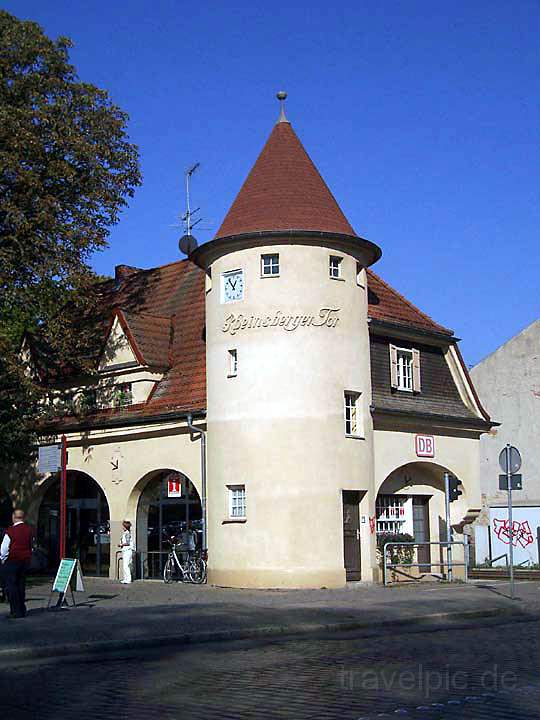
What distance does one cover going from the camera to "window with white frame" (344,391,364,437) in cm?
2684

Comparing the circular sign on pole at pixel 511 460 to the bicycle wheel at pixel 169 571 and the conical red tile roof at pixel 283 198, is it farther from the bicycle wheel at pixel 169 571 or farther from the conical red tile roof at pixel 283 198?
the bicycle wheel at pixel 169 571

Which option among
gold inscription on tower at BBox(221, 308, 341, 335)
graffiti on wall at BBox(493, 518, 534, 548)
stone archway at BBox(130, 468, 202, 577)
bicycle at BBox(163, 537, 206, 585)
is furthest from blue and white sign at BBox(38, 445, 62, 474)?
graffiti on wall at BBox(493, 518, 534, 548)

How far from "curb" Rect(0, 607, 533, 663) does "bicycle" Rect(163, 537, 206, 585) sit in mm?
9776

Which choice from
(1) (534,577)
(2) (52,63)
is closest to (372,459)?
(1) (534,577)

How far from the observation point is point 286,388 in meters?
25.8

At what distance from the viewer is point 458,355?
32062 millimetres

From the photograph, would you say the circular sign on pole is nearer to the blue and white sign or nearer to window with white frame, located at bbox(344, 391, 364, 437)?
window with white frame, located at bbox(344, 391, 364, 437)

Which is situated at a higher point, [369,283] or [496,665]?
[369,283]

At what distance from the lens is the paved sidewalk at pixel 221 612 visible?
588 inches

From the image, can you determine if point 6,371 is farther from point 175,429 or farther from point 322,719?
point 322,719

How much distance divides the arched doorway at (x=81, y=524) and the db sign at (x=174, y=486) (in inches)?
117

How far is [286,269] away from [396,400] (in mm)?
5433

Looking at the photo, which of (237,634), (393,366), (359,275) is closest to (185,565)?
(393,366)

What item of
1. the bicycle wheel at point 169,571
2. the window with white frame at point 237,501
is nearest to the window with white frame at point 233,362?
the window with white frame at point 237,501
